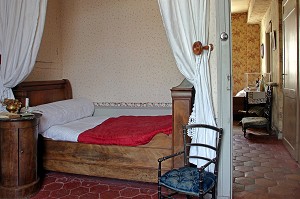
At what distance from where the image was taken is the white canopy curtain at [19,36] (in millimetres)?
3043

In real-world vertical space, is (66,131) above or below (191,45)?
below

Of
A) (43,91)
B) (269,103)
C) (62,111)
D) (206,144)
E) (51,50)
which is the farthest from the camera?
(269,103)

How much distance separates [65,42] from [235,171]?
3.30 metres

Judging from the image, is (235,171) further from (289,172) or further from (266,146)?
(266,146)

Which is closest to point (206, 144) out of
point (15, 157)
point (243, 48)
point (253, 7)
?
point (15, 157)

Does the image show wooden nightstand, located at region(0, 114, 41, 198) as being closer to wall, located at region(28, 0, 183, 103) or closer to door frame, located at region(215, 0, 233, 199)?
wall, located at region(28, 0, 183, 103)

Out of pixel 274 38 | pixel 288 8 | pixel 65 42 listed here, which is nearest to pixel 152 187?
pixel 65 42

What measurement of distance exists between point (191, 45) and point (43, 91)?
2.38m

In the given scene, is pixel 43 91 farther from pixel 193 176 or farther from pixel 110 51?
pixel 193 176

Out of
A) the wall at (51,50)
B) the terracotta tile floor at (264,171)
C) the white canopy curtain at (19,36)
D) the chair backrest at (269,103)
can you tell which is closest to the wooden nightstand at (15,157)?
the white canopy curtain at (19,36)

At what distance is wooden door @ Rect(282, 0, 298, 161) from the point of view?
12.3 feet

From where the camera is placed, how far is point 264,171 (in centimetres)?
340

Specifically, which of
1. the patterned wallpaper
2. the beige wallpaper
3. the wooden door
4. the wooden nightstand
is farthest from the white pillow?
the patterned wallpaper

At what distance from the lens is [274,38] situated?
5520 mm
